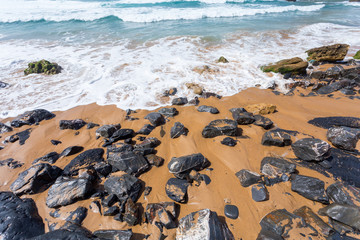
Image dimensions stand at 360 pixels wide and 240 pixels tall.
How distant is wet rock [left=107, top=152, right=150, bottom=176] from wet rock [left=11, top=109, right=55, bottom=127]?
2.96m

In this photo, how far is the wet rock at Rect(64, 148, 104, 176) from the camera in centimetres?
308

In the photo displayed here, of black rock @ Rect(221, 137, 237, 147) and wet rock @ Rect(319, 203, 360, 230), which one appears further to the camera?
black rock @ Rect(221, 137, 237, 147)

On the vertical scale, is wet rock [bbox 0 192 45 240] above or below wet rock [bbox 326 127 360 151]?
below

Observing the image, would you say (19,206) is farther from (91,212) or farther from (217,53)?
(217,53)

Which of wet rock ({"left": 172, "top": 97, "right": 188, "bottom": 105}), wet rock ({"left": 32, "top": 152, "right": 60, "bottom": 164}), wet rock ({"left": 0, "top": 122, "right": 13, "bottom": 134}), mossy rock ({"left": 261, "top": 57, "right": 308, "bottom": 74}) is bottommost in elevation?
wet rock ({"left": 32, "top": 152, "right": 60, "bottom": 164})

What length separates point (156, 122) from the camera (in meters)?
4.05

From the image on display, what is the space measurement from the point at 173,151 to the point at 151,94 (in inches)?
107

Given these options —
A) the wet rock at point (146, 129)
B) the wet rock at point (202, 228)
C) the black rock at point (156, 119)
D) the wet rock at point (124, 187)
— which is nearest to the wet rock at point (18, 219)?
the wet rock at point (124, 187)

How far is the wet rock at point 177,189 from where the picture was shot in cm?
251

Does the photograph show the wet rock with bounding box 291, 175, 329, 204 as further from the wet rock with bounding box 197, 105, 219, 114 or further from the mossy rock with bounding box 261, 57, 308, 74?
the mossy rock with bounding box 261, 57, 308, 74

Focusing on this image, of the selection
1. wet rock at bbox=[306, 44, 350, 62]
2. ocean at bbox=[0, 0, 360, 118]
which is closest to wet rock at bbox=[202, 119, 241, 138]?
ocean at bbox=[0, 0, 360, 118]

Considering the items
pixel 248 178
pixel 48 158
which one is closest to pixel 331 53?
pixel 248 178

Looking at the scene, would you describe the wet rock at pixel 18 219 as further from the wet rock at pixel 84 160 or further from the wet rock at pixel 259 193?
the wet rock at pixel 259 193

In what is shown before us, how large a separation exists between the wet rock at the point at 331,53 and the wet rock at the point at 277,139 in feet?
19.4
